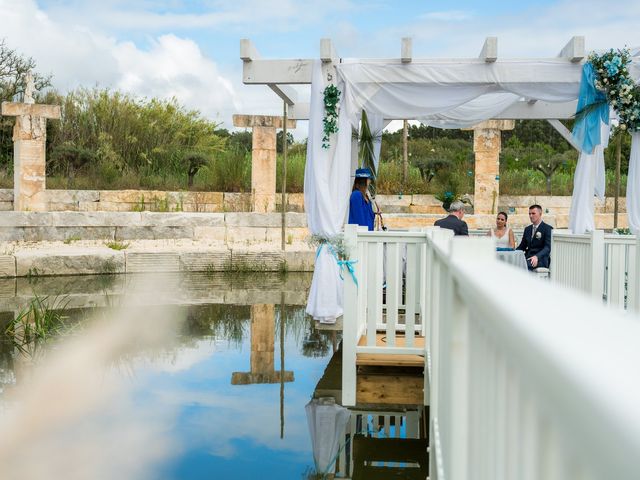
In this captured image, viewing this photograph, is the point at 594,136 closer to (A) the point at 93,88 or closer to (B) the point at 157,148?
(B) the point at 157,148

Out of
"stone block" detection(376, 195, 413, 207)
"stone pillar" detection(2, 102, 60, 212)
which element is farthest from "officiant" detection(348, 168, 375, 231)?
"stone block" detection(376, 195, 413, 207)

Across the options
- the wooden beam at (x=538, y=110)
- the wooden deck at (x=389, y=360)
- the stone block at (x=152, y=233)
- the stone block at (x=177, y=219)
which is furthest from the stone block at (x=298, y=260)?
the wooden deck at (x=389, y=360)

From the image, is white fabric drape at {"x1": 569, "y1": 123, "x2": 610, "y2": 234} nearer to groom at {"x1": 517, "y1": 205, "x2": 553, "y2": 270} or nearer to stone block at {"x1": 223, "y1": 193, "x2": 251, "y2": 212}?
groom at {"x1": 517, "y1": 205, "x2": 553, "y2": 270}

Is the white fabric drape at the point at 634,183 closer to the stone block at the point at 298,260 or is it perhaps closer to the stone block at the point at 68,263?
the stone block at the point at 298,260

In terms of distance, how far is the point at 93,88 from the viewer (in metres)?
21.9

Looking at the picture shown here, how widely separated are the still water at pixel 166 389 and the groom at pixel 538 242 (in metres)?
2.40

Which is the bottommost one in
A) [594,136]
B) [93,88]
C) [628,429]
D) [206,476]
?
[206,476]

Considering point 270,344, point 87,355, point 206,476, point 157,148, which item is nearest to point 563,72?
point 270,344

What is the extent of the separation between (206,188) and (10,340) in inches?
425

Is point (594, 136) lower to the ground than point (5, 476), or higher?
higher

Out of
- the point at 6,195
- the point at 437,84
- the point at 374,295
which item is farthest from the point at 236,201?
the point at 374,295

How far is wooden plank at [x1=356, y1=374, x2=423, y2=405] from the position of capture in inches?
218

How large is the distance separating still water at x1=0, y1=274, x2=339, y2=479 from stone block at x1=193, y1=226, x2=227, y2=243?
4624 millimetres

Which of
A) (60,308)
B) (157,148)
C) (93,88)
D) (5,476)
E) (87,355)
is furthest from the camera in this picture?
(93,88)
